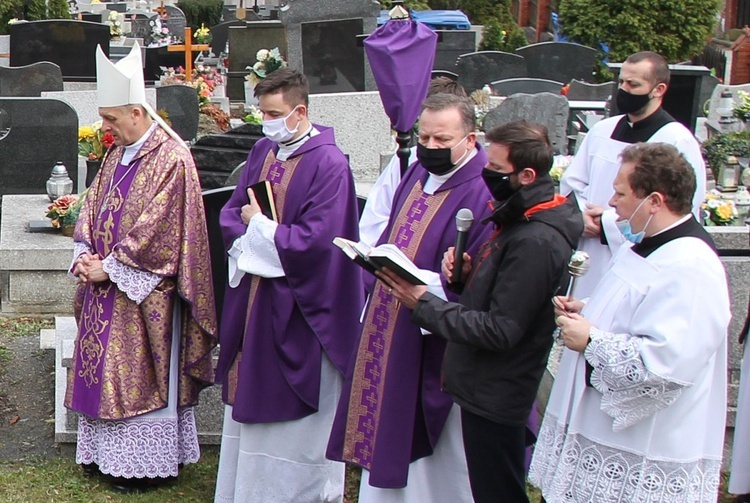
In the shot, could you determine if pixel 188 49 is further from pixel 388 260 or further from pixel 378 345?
pixel 388 260

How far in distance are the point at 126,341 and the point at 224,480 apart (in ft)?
2.42

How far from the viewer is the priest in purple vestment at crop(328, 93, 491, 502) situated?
4027 millimetres

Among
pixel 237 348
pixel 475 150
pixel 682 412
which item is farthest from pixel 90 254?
pixel 682 412

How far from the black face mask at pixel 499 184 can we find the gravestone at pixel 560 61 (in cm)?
1274

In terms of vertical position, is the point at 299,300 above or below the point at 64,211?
above

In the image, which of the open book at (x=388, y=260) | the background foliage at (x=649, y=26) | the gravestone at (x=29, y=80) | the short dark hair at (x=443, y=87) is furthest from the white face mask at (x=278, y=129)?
the background foliage at (x=649, y=26)

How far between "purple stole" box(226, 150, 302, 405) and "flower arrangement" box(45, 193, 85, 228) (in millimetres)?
3306

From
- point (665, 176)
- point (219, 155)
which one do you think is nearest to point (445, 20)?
point (219, 155)

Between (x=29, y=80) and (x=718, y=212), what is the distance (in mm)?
9527

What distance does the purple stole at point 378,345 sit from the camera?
13.7 feet

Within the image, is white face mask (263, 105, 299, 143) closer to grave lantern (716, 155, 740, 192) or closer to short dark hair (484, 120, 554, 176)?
short dark hair (484, 120, 554, 176)

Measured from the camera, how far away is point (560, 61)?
54.4 feet

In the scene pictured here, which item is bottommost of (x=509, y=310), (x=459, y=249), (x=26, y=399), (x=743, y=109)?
(x=26, y=399)

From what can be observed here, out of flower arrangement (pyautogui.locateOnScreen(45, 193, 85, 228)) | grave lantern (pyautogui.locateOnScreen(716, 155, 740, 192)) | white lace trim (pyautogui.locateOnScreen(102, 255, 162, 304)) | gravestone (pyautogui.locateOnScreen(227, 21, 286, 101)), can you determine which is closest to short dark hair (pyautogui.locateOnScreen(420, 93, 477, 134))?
white lace trim (pyautogui.locateOnScreen(102, 255, 162, 304))
